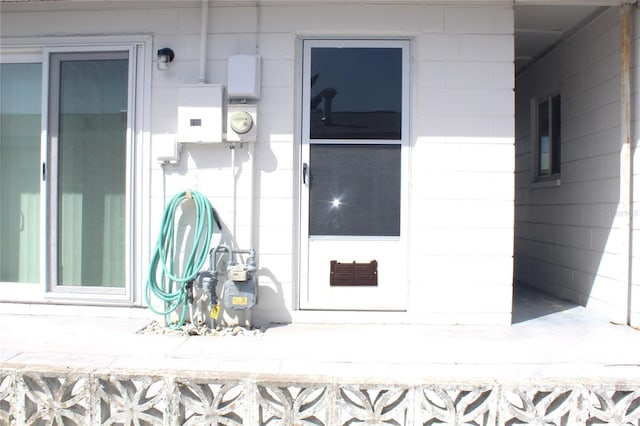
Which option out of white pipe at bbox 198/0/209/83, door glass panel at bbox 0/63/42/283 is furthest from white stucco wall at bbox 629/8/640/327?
door glass panel at bbox 0/63/42/283

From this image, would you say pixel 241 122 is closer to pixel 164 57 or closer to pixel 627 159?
pixel 164 57

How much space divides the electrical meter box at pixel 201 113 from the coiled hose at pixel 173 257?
1.58 feet

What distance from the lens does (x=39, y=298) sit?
14.3 feet

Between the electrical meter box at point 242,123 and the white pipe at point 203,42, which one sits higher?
the white pipe at point 203,42

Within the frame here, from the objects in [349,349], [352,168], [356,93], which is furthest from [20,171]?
[349,349]

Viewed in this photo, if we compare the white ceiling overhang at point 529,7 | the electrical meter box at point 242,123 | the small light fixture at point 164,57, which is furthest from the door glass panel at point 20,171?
the electrical meter box at point 242,123

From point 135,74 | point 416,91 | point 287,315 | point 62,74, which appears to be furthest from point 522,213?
point 62,74

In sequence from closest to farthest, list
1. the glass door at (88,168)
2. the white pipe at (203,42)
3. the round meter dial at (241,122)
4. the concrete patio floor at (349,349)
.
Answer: the concrete patio floor at (349,349)
the round meter dial at (241,122)
the white pipe at (203,42)
the glass door at (88,168)

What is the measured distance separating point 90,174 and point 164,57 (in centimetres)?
126

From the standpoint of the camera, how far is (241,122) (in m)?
3.99

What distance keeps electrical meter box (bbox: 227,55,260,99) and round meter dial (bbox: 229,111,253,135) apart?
6.8 inches

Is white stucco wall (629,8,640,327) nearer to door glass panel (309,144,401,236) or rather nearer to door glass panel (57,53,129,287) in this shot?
door glass panel (309,144,401,236)

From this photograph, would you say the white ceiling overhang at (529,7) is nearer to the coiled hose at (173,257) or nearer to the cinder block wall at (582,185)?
the cinder block wall at (582,185)

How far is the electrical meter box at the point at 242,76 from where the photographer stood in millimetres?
4004
